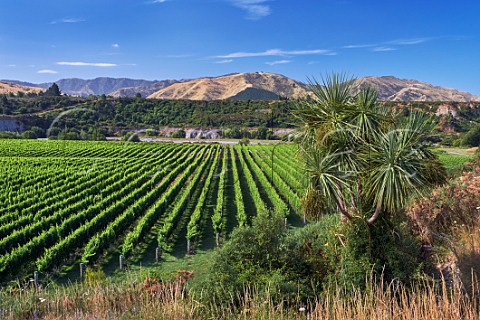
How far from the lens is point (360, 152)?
8.61 metres

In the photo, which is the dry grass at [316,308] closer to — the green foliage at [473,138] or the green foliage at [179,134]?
the green foliage at [473,138]

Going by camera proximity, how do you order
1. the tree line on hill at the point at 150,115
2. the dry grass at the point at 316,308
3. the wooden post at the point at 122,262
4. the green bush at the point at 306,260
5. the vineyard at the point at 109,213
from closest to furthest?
1. the dry grass at the point at 316,308
2. the green bush at the point at 306,260
3. the wooden post at the point at 122,262
4. the vineyard at the point at 109,213
5. the tree line on hill at the point at 150,115

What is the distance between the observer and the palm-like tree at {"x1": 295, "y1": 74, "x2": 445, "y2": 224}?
7559 millimetres

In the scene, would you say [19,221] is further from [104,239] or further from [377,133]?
[377,133]

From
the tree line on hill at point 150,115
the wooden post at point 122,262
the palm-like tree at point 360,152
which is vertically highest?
the tree line on hill at point 150,115

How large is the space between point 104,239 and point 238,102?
125734 millimetres

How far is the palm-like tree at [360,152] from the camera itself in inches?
298

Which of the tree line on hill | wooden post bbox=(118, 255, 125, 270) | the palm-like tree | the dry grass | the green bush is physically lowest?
wooden post bbox=(118, 255, 125, 270)

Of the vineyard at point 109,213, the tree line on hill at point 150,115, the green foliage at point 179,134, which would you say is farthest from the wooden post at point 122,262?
the green foliage at point 179,134

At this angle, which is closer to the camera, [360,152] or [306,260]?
[360,152]

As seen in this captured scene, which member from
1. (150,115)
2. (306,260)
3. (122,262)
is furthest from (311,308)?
(150,115)

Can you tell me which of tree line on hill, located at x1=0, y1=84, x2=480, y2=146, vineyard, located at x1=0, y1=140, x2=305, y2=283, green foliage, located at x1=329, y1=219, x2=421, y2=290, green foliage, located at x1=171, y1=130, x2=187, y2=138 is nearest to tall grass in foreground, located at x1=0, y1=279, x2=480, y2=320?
green foliage, located at x1=329, y1=219, x2=421, y2=290

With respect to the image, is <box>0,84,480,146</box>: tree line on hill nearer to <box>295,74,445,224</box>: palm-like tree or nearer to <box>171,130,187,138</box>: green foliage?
<box>171,130,187,138</box>: green foliage

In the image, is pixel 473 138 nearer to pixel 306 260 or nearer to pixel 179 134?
pixel 179 134
